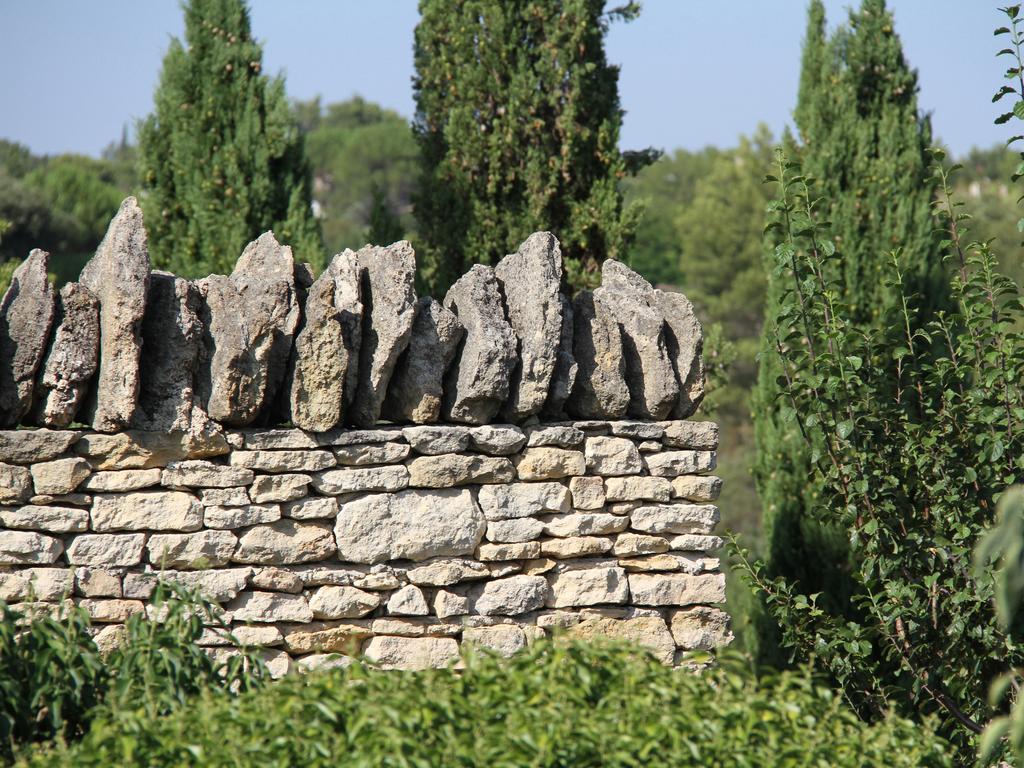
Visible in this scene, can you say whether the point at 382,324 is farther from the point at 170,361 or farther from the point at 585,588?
the point at 585,588

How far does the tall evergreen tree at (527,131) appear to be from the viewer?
7.07m

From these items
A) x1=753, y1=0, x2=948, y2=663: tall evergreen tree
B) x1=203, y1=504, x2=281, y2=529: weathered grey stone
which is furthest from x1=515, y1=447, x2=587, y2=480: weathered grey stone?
x1=753, y1=0, x2=948, y2=663: tall evergreen tree

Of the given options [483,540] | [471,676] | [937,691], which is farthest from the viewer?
[937,691]

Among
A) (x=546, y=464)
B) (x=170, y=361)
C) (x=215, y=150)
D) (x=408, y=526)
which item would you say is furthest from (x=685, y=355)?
(x=215, y=150)

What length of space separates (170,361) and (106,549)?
2.27ft

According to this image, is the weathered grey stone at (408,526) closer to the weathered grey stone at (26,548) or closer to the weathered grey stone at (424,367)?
the weathered grey stone at (424,367)

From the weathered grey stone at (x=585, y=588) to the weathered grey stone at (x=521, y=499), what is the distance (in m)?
0.27

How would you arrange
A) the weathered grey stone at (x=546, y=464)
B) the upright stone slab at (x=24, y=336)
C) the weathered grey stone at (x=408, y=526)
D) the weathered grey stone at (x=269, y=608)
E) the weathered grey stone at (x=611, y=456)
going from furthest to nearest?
1. the weathered grey stone at (x=611, y=456)
2. the weathered grey stone at (x=546, y=464)
3. the weathered grey stone at (x=408, y=526)
4. the weathered grey stone at (x=269, y=608)
5. the upright stone slab at (x=24, y=336)

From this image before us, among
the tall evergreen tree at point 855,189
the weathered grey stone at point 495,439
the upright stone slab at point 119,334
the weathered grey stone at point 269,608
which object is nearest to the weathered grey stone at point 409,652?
the weathered grey stone at point 269,608

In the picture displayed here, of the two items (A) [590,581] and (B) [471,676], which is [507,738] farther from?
(A) [590,581]

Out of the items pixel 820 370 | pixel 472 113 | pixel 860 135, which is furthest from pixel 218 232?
pixel 860 135

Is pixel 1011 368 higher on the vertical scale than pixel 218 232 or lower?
lower

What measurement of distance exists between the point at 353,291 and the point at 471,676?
1.60m

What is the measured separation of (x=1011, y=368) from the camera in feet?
13.7
